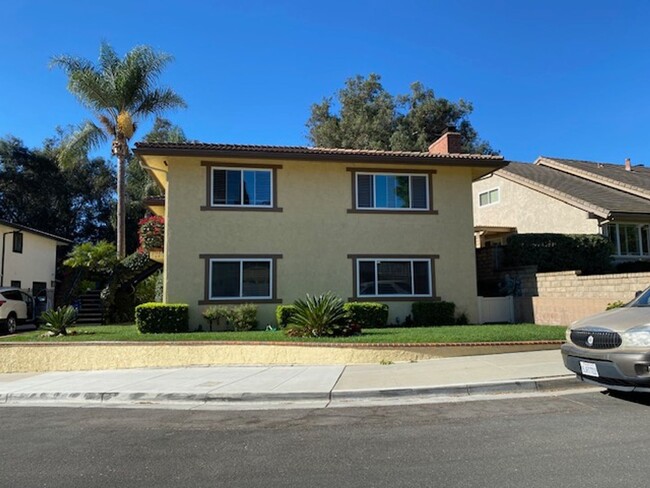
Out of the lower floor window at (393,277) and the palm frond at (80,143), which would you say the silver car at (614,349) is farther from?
the palm frond at (80,143)

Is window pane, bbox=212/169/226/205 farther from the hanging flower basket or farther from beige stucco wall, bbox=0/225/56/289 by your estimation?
beige stucco wall, bbox=0/225/56/289

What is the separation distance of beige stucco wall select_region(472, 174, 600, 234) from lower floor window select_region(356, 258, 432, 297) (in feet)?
26.4

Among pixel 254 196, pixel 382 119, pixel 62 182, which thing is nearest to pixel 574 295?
pixel 254 196

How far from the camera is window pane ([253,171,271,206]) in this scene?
16641mm

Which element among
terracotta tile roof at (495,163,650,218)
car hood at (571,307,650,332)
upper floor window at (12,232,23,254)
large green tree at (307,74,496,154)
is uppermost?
large green tree at (307,74,496,154)

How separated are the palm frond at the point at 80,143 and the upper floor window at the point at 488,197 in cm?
1967

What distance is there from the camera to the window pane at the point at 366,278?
16.9 m

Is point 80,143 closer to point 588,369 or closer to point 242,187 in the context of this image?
point 242,187

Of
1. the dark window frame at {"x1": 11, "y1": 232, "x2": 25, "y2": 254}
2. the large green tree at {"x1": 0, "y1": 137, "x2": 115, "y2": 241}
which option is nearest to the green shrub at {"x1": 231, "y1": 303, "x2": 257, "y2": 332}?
the dark window frame at {"x1": 11, "y1": 232, "x2": 25, "y2": 254}

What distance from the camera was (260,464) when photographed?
5.20 meters

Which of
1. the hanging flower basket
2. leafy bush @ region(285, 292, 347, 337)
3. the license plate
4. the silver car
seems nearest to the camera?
the silver car

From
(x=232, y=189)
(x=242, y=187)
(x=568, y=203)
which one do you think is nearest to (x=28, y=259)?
(x=232, y=189)

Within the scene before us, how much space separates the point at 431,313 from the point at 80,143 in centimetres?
1976

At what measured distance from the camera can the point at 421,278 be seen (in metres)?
A: 17.2
